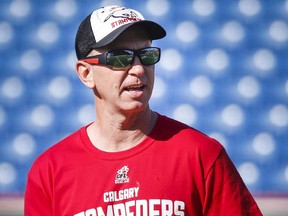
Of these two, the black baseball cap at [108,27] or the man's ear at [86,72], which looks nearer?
the black baseball cap at [108,27]

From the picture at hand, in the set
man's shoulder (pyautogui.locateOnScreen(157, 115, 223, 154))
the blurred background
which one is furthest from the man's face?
the blurred background

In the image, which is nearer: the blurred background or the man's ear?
the man's ear

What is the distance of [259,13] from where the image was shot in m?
5.05

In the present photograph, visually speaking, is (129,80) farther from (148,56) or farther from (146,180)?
(146,180)

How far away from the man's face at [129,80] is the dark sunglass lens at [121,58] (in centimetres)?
2

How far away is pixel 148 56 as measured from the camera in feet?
7.37

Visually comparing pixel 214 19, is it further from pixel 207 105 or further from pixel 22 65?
pixel 22 65

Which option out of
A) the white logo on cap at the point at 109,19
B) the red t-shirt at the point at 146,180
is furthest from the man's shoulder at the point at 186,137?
the white logo on cap at the point at 109,19

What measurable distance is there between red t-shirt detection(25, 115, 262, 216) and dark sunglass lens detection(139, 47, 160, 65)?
0.22 metres

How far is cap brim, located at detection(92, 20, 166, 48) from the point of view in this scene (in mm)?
2193

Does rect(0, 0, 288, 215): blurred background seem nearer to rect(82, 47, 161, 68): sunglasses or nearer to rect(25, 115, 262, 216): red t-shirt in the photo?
rect(25, 115, 262, 216): red t-shirt

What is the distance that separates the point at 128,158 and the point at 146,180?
4.0 inches

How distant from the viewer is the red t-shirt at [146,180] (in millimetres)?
2143

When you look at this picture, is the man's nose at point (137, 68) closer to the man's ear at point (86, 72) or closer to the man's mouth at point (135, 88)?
the man's mouth at point (135, 88)
